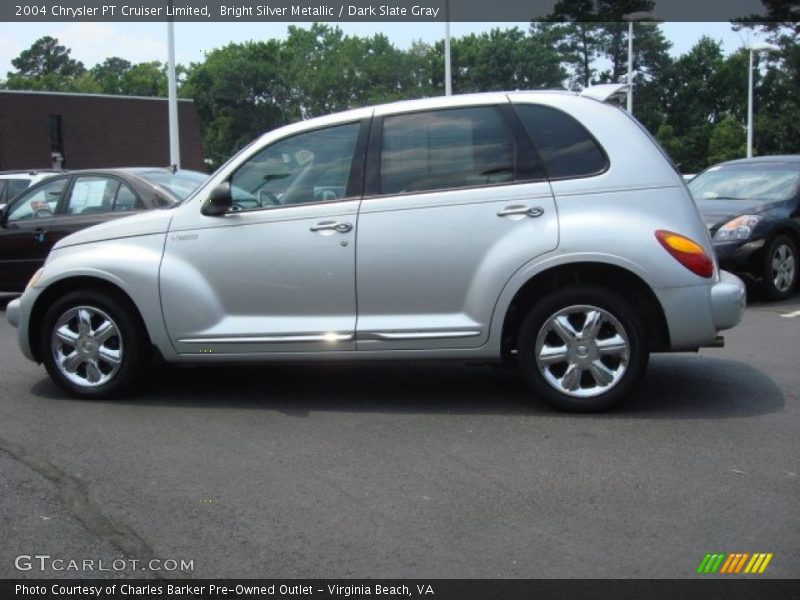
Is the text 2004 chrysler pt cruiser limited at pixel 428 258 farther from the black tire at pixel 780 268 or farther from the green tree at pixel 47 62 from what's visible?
the green tree at pixel 47 62

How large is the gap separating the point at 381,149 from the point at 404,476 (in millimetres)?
2150

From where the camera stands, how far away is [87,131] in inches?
1767

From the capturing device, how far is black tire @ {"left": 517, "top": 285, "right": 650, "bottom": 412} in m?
5.36

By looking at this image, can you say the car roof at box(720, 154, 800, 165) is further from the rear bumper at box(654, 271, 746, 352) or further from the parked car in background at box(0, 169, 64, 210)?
the parked car in background at box(0, 169, 64, 210)

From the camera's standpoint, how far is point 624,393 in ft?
17.7

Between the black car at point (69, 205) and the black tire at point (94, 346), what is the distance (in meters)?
3.35

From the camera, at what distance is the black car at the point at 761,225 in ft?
→ 32.3

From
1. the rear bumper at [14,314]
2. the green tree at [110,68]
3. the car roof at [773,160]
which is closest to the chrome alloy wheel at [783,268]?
the car roof at [773,160]

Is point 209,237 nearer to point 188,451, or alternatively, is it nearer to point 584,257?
point 188,451

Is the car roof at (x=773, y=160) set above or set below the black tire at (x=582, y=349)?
above

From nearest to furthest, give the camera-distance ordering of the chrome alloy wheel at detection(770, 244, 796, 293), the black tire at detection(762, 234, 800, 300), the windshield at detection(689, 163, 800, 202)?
Answer: the black tire at detection(762, 234, 800, 300), the chrome alloy wheel at detection(770, 244, 796, 293), the windshield at detection(689, 163, 800, 202)

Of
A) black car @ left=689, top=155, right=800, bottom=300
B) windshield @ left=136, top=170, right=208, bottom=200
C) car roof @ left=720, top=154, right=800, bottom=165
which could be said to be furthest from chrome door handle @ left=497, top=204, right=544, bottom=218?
car roof @ left=720, top=154, right=800, bottom=165
